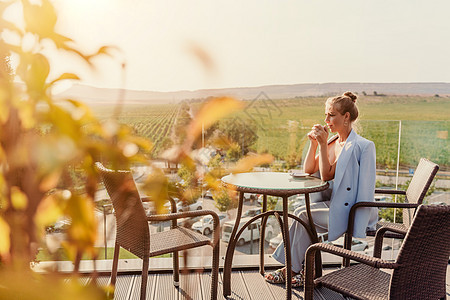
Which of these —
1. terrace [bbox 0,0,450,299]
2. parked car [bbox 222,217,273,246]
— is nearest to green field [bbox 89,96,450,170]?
terrace [bbox 0,0,450,299]

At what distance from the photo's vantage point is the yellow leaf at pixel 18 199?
0.36 meters

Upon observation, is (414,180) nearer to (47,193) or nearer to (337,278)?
(337,278)

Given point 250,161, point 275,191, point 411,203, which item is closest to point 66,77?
point 250,161

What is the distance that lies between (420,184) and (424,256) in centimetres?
118

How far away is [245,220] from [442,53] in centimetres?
2887

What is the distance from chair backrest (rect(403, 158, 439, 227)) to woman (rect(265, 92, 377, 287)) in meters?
0.22

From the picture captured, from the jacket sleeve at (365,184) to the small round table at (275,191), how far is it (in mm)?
240

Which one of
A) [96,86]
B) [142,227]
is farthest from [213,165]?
[142,227]

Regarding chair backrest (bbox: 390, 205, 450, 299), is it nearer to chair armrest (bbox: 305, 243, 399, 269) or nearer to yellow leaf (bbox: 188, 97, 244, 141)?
chair armrest (bbox: 305, 243, 399, 269)

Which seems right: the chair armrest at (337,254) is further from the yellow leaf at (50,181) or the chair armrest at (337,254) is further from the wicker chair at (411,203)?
the yellow leaf at (50,181)

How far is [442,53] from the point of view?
27.7 meters

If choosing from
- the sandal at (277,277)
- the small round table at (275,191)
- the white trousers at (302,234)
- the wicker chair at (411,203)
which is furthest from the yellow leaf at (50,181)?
the sandal at (277,277)

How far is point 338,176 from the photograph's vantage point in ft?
9.21

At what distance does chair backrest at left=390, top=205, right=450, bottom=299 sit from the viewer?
1639mm
